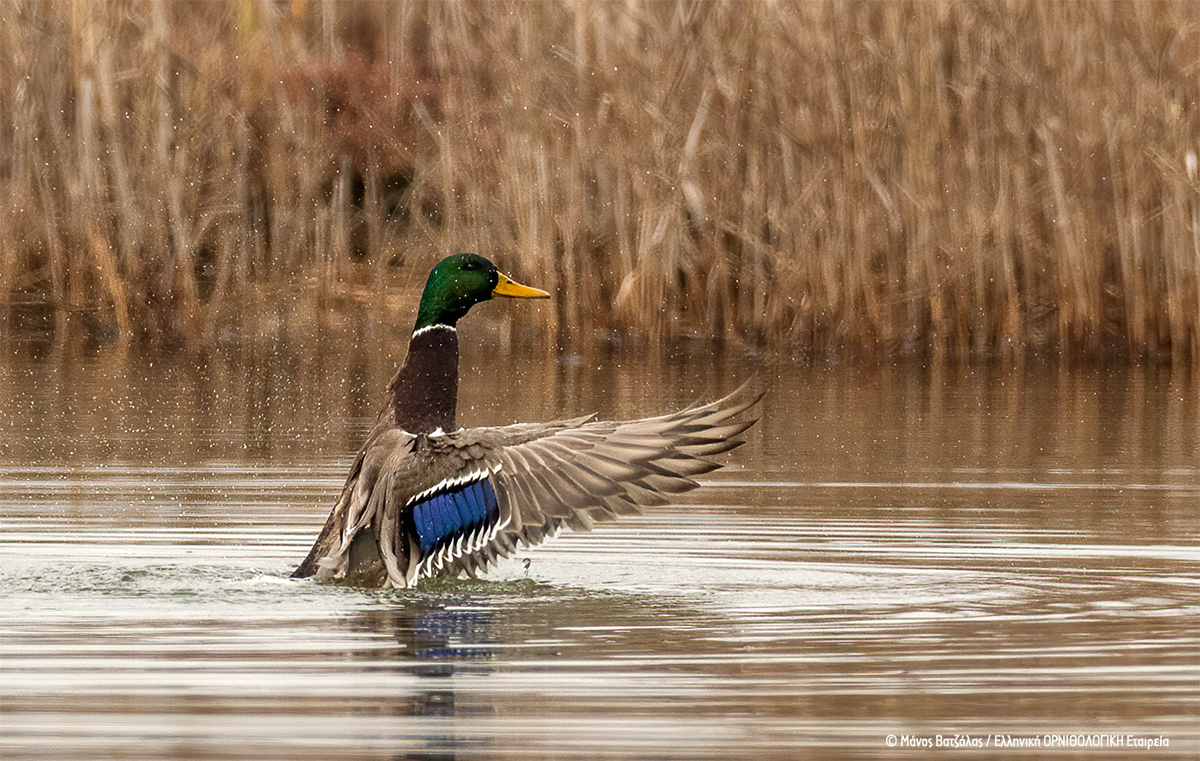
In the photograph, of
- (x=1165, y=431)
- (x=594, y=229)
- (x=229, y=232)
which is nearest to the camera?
(x=1165, y=431)

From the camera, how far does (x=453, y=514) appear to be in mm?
7016

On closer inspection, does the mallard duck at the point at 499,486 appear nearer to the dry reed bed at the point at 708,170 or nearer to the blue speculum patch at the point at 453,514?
the blue speculum patch at the point at 453,514

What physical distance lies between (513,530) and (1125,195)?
12235 millimetres

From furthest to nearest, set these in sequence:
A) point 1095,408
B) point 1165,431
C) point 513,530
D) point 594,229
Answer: point 594,229 < point 1095,408 < point 1165,431 < point 513,530

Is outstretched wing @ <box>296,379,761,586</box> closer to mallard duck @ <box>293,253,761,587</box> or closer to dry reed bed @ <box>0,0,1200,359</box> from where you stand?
mallard duck @ <box>293,253,761,587</box>

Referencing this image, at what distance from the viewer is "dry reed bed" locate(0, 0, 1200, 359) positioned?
18.0 m

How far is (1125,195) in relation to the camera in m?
18.1

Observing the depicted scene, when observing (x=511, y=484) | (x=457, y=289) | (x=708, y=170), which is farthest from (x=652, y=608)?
(x=708, y=170)

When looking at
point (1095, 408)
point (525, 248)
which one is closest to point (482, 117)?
point (525, 248)

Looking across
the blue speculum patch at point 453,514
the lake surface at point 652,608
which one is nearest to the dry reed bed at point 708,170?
the lake surface at point 652,608

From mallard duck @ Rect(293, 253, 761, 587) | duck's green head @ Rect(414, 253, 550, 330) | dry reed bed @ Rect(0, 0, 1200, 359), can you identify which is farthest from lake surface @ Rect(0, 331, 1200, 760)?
dry reed bed @ Rect(0, 0, 1200, 359)

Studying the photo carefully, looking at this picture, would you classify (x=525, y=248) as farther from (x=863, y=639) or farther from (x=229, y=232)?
(x=863, y=639)

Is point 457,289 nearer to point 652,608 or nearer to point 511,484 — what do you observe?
point 511,484

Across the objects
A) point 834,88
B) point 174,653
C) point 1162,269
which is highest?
point 834,88
